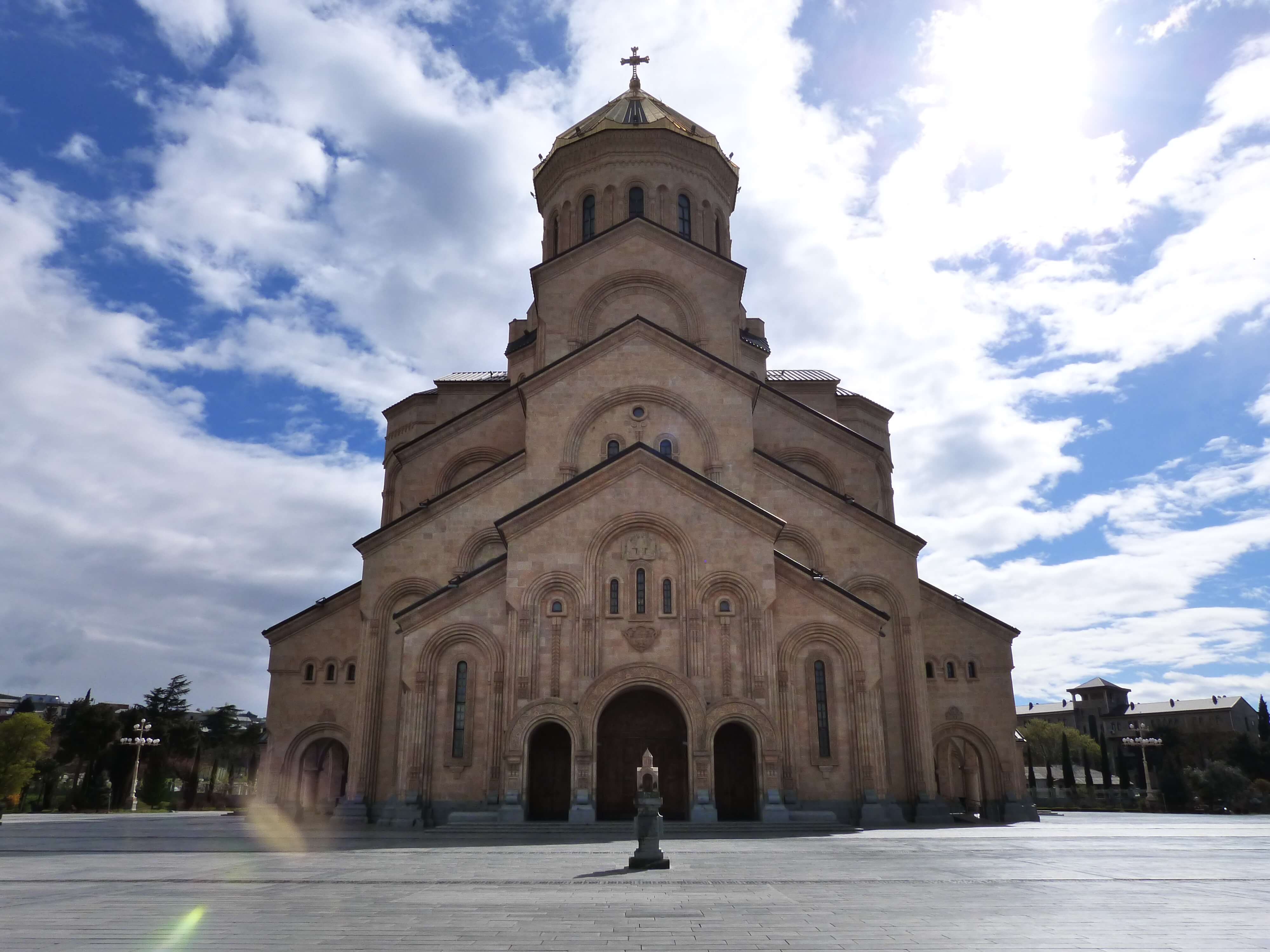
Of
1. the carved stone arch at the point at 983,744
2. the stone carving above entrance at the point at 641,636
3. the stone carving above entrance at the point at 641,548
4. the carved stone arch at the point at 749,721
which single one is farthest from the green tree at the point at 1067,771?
the stone carving above entrance at the point at 641,548

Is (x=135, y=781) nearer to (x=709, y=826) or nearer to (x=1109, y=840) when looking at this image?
(x=709, y=826)

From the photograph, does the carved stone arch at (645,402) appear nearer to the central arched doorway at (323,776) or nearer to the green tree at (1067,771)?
the central arched doorway at (323,776)

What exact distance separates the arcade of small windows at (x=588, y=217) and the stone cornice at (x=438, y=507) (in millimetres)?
11713

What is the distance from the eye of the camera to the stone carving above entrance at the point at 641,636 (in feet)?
71.1

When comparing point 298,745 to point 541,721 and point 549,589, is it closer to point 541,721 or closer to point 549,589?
point 541,721

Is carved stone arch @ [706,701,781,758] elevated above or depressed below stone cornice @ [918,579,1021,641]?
below

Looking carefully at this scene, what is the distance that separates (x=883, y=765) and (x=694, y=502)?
8.05 meters

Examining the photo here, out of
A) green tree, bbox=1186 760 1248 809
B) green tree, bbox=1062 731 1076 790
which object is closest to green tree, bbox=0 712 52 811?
green tree, bbox=1186 760 1248 809

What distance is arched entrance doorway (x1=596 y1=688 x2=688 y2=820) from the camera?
72.4 ft

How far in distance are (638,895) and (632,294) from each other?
23164 millimetres

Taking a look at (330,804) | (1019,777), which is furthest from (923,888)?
(330,804)

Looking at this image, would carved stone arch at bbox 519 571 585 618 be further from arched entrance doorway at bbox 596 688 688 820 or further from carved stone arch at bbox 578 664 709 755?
arched entrance doorway at bbox 596 688 688 820

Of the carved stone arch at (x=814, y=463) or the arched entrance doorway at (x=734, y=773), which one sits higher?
the carved stone arch at (x=814, y=463)

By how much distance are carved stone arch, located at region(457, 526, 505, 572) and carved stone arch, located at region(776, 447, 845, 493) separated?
10.1 m
